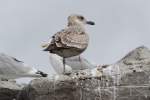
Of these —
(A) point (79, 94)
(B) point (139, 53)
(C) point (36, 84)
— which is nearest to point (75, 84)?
(A) point (79, 94)

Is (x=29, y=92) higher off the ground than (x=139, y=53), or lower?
lower

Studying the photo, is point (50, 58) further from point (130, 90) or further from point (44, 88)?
point (130, 90)

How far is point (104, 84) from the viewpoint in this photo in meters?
8.50

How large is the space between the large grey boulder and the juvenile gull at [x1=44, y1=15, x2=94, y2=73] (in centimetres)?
79

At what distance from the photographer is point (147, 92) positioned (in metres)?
8.16

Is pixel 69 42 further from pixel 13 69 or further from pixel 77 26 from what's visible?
pixel 13 69

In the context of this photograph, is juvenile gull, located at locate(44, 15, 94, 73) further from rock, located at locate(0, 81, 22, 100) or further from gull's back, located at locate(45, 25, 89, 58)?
rock, located at locate(0, 81, 22, 100)

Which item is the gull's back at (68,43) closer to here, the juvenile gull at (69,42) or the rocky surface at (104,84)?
the juvenile gull at (69,42)

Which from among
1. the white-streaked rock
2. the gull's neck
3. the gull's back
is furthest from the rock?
the gull's neck

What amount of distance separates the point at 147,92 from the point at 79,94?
3.79 feet

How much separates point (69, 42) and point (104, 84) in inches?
59.6

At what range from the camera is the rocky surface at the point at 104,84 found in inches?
325

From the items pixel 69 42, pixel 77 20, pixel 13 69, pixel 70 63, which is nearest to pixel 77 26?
pixel 77 20

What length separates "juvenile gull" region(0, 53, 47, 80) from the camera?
38.4 feet
